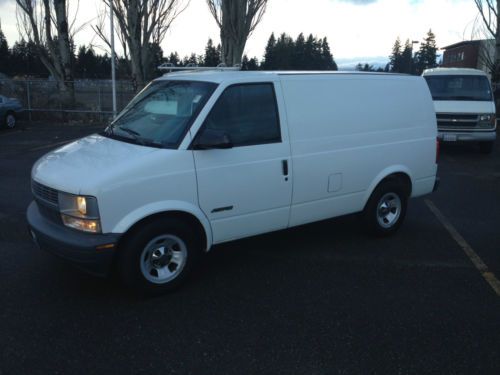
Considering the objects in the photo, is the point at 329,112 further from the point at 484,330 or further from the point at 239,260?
the point at 484,330

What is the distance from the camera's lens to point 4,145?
12.9 metres

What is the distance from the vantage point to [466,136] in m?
11.9

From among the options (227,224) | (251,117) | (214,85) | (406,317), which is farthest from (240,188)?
(406,317)

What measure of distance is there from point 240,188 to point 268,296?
102 cm

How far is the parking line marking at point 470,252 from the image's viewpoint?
4.59 m

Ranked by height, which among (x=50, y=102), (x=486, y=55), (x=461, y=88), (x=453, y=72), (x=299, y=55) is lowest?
(x=461, y=88)

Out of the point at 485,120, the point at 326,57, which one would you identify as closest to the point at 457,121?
the point at 485,120

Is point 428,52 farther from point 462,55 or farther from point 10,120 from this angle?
point 10,120

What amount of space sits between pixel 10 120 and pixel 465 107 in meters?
14.5

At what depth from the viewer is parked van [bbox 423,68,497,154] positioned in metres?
11.9

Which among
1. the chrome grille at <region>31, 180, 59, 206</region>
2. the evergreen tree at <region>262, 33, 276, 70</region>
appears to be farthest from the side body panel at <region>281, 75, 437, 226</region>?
the evergreen tree at <region>262, 33, 276, 70</region>

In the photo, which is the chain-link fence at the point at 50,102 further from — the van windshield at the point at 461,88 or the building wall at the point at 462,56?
the building wall at the point at 462,56

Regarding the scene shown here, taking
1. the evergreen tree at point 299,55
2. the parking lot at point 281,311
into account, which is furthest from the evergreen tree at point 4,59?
the parking lot at point 281,311

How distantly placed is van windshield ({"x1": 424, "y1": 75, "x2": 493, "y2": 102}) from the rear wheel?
13745 mm
